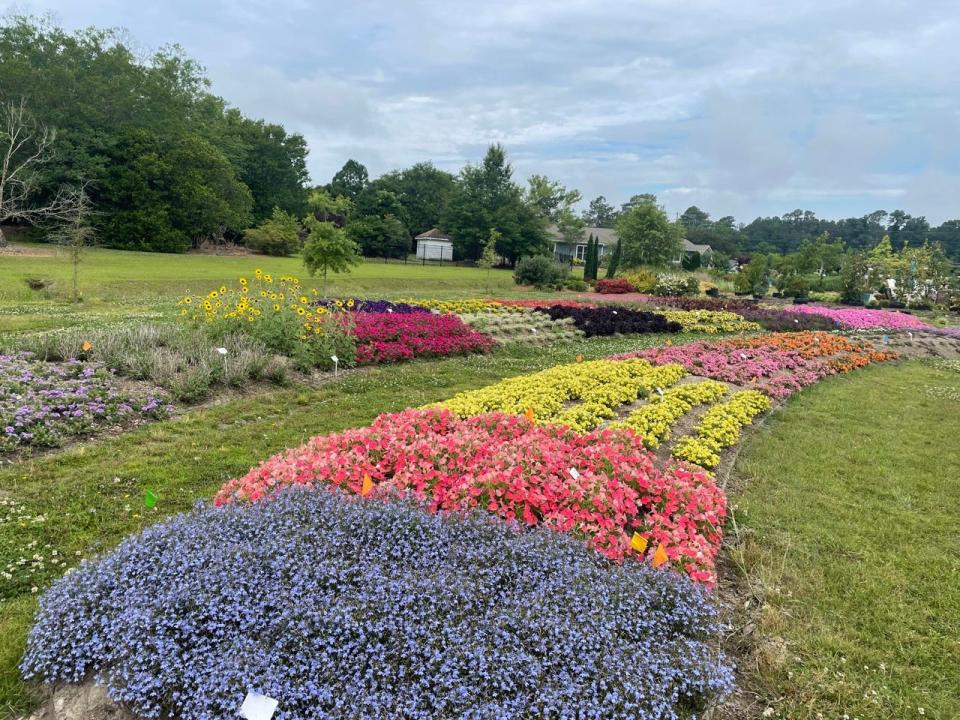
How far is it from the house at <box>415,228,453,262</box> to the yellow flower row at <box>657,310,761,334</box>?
41868mm

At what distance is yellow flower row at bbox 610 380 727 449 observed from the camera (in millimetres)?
5410

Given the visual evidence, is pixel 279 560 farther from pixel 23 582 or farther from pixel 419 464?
pixel 23 582

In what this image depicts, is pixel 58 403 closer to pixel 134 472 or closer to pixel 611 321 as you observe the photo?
pixel 134 472

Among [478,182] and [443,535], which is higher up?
[478,182]

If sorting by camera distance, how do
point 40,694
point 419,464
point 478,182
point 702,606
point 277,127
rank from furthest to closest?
point 277,127 → point 478,182 → point 419,464 → point 702,606 → point 40,694

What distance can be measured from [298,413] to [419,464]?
324 cm

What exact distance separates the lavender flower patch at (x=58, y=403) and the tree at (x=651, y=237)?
1317 inches

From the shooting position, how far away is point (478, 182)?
5109 centimetres

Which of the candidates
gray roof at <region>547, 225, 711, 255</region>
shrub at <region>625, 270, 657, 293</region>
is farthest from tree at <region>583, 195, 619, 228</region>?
shrub at <region>625, 270, 657, 293</region>

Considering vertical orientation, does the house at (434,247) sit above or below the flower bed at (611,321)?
above

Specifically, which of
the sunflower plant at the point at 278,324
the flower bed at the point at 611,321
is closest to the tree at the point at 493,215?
the flower bed at the point at 611,321

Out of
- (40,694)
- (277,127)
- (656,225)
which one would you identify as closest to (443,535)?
(40,694)

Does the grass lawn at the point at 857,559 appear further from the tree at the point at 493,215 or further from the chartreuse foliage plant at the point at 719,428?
the tree at the point at 493,215

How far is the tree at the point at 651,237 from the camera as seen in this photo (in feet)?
117
